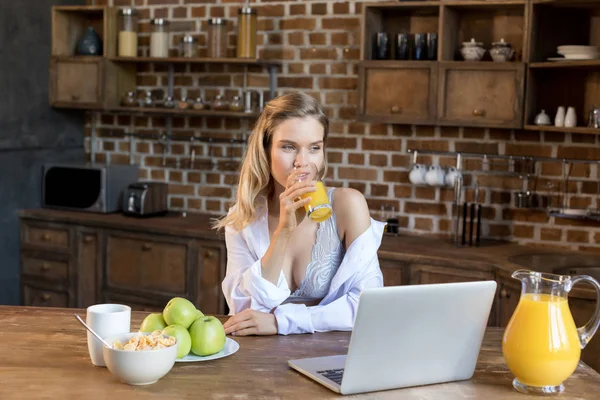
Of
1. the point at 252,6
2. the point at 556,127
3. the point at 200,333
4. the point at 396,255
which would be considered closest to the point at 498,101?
the point at 556,127

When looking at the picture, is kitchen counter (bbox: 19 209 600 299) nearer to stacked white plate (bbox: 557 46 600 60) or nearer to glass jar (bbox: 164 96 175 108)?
glass jar (bbox: 164 96 175 108)

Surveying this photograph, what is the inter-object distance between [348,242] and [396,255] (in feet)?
4.31

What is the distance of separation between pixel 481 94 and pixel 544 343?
2301 millimetres

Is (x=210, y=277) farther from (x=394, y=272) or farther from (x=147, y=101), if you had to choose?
(x=147, y=101)

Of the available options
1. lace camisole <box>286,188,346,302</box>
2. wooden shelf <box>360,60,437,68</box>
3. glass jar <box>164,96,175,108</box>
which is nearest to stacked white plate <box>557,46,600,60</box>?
wooden shelf <box>360,60,437,68</box>

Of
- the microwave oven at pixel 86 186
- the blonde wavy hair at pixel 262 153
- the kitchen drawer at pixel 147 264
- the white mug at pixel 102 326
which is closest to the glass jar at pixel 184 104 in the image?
the microwave oven at pixel 86 186

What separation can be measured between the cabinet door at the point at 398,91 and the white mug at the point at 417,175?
312 mm

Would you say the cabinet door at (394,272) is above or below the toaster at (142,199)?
below

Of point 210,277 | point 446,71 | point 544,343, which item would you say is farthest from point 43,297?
point 544,343

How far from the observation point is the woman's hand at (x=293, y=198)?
2.11 meters

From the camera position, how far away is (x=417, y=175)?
4.15m

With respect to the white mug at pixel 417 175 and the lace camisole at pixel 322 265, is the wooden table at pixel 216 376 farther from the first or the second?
the white mug at pixel 417 175

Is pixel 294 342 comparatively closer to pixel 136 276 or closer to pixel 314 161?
pixel 314 161

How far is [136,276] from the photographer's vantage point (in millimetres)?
4445
